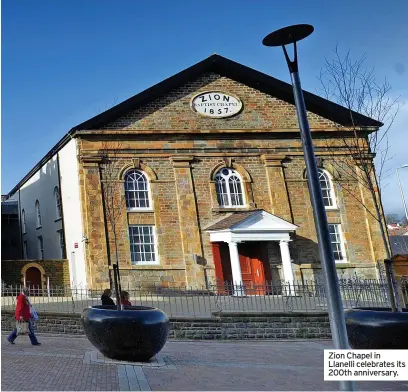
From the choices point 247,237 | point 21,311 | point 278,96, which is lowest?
point 21,311

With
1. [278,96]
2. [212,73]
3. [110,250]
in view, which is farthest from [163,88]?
[110,250]

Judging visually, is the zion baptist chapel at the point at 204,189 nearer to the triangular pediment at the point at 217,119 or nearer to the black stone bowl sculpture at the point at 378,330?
the triangular pediment at the point at 217,119

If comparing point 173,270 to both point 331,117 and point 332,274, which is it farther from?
point 332,274

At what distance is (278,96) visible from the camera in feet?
86.6

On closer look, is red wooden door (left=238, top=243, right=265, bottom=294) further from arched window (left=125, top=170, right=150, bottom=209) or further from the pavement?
the pavement

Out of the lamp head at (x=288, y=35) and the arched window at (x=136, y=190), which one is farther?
the arched window at (x=136, y=190)

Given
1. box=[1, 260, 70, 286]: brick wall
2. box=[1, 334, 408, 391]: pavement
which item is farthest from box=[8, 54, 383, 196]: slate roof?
box=[1, 334, 408, 391]: pavement

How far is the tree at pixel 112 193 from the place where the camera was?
22.1 metres

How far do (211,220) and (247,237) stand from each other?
85.4 inches

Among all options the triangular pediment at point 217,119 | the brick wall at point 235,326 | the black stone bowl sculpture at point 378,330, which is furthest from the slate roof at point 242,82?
the black stone bowl sculpture at point 378,330

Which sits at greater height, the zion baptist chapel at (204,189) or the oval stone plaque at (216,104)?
the oval stone plaque at (216,104)

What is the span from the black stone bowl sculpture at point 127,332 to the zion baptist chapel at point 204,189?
11889 millimetres

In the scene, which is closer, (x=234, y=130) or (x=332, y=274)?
(x=332, y=274)

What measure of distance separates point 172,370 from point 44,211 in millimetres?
21081
